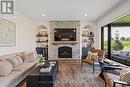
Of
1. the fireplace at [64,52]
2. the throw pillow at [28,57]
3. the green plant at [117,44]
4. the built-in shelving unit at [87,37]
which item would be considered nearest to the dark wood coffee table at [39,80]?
the throw pillow at [28,57]

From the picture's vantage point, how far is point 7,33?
6.10 meters

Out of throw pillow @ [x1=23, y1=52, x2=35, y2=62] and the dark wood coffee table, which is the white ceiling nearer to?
throw pillow @ [x1=23, y1=52, x2=35, y2=62]

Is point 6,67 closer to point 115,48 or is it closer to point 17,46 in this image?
point 17,46

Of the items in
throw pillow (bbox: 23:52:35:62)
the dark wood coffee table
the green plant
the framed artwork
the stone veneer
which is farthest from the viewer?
the stone veneer

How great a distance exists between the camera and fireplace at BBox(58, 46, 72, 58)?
1080 cm

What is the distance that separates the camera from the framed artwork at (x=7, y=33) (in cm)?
564

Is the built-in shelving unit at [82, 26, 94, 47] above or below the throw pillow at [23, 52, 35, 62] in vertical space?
above

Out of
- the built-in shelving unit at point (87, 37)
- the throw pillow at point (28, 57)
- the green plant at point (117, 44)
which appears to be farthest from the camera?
the built-in shelving unit at point (87, 37)

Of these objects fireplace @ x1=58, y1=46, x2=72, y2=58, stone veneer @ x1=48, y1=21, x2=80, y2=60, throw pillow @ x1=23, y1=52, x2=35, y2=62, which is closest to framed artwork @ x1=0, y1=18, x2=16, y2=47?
throw pillow @ x1=23, y1=52, x2=35, y2=62

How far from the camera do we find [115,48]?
796cm

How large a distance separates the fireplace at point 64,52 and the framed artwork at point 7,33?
14.6 feet

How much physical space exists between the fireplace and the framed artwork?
4439 mm

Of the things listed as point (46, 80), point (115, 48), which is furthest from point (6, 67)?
point (115, 48)

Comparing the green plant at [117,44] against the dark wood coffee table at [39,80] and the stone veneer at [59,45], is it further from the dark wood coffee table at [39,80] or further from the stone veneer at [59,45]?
the dark wood coffee table at [39,80]
